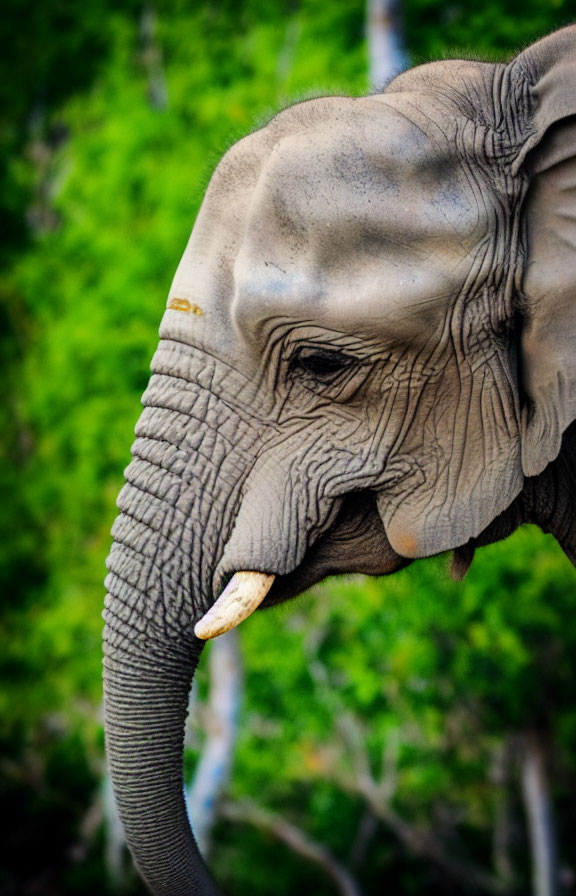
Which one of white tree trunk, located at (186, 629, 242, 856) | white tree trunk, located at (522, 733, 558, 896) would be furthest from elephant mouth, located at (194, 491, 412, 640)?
white tree trunk, located at (522, 733, 558, 896)

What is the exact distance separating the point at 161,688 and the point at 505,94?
5.39 ft

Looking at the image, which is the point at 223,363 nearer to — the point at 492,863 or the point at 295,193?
the point at 295,193

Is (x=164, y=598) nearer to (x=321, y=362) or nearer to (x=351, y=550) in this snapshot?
(x=351, y=550)

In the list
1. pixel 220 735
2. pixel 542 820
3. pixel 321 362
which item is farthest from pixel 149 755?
pixel 542 820

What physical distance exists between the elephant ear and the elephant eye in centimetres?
45

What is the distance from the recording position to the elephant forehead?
8.79 feet

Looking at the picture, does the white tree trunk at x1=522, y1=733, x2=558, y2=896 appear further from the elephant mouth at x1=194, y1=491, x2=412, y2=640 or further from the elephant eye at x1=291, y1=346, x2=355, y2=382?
the elephant eye at x1=291, y1=346, x2=355, y2=382

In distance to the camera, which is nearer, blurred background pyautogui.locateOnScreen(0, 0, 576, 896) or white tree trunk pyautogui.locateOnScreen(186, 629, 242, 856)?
blurred background pyautogui.locateOnScreen(0, 0, 576, 896)

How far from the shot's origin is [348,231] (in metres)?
2.67

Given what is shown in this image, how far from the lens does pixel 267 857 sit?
1317 cm

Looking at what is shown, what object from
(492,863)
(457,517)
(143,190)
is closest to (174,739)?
(457,517)

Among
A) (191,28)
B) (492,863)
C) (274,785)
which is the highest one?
(191,28)

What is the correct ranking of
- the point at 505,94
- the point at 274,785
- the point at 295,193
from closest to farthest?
the point at 295,193 → the point at 505,94 → the point at 274,785

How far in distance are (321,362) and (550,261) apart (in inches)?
23.1
